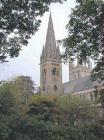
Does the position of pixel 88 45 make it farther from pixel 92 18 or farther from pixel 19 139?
pixel 19 139

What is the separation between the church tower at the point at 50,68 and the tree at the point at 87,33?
80.6 m

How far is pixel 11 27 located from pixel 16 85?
3423 centimetres

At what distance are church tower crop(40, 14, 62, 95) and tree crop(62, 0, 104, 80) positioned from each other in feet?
264

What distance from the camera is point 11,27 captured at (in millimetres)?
12836

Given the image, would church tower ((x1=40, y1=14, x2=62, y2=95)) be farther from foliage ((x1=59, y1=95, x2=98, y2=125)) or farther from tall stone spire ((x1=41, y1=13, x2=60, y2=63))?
foliage ((x1=59, y1=95, x2=98, y2=125))

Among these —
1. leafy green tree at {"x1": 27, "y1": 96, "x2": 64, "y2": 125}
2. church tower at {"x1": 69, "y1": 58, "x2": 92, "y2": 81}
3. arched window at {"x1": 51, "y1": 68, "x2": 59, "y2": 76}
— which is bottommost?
leafy green tree at {"x1": 27, "y1": 96, "x2": 64, "y2": 125}

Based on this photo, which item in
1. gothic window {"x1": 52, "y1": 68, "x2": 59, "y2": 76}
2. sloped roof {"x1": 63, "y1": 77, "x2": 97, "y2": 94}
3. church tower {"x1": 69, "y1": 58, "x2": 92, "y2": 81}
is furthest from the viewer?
church tower {"x1": 69, "y1": 58, "x2": 92, "y2": 81}

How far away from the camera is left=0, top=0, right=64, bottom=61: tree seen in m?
12.6

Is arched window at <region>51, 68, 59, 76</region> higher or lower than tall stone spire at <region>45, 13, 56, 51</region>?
lower

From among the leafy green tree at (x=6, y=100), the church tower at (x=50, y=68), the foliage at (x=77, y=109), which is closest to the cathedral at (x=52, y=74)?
the church tower at (x=50, y=68)

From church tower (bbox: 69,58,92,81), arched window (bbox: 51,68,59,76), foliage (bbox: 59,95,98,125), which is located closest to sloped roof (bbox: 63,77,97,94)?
arched window (bbox: 51,68,59,76)

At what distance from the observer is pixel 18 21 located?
13.0 m

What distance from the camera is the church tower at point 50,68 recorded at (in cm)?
9681

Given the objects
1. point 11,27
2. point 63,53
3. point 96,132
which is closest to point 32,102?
point 96,132
